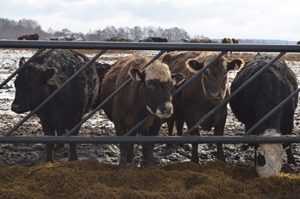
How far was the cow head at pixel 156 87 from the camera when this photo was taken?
4102 mm

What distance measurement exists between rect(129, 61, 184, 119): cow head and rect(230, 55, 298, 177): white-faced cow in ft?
3.47

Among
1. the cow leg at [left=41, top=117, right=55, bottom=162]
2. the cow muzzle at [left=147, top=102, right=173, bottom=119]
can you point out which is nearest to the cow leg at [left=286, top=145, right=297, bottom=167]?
the cow muzzle at [left=147, top=102, right=173, bottom=119]

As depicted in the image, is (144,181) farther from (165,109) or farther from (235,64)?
(235,64)

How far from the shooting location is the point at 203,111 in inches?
211

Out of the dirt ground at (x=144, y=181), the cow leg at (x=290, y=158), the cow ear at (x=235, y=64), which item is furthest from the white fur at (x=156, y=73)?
the cow leg at (x=290, y=158)

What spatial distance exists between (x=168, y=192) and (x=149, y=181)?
41 centimetres

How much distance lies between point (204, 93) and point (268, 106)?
0.86 m

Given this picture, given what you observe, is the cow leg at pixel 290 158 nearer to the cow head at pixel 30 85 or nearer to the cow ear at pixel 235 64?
the cow ear at pixel 235 64

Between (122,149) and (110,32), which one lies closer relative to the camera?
(122,149)

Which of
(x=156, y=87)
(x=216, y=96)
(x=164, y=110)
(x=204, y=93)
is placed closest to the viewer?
(x=164, y=110)

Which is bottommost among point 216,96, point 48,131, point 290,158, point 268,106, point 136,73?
point 290,158

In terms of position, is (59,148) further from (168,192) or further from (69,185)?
(168,192)

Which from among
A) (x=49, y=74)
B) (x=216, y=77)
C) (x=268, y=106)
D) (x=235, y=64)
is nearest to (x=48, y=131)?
(x=49, y=74)

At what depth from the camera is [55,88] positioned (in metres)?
5.25
